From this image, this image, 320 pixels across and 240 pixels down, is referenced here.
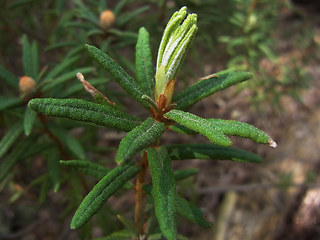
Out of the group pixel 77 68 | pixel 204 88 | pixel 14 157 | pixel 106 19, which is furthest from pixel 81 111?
pixel 106 19

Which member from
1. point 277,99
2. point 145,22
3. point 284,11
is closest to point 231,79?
point 145,22

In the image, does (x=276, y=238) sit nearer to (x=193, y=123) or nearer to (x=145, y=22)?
(x=145, y=22)

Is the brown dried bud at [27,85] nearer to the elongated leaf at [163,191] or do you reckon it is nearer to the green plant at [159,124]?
the green plant at [159,124]

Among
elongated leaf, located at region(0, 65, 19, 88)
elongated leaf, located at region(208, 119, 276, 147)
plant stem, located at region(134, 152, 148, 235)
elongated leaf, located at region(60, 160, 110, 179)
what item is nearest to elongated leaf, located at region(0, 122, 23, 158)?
elongated leaf, located at region(0, 65, 19, 88)

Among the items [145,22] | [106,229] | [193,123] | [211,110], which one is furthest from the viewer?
[211,110]

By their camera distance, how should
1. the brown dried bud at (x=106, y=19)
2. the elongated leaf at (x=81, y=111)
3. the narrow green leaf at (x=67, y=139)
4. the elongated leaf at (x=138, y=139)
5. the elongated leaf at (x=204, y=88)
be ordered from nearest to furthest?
the elongated leaf at (x=138, y=139)
the elongated leaf at (x=81, y=111)
the elongated leaf at (x=204, y=88)
the narrow green leaf at (x=67, y=139)
the brown dried bud at (x=106, y=19)

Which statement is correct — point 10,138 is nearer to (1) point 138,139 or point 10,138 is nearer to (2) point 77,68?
(2) point 77,68

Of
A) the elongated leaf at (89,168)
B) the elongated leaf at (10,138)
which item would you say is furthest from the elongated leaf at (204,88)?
the elongated leaf at (10,138)
